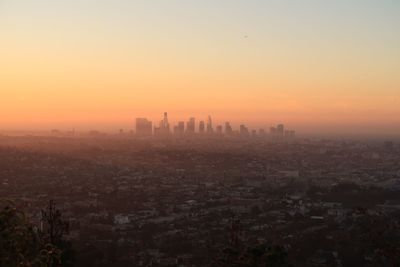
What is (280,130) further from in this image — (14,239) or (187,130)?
(14,239)

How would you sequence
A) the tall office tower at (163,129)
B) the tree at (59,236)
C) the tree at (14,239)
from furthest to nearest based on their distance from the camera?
the tall office tower at (163,129) < the tree at (59,236) < the tree at (14,239)

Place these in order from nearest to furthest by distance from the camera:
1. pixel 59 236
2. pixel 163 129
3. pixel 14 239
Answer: pixel 14 239, pixel 59 236, pixel 163 129

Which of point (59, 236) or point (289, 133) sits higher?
point (289, 133)

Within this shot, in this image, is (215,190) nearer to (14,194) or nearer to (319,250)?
(14,194)

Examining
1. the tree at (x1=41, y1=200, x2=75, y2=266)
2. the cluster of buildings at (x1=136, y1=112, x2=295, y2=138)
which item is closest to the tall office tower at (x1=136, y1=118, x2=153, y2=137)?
the cluster of buildings at (x1=136, y1=112, x2=295, y2=138)

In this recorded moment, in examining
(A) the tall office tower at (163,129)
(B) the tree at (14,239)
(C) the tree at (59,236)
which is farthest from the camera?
(A) the tall office tower at (163,129)

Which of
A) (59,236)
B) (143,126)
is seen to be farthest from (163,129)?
(59,236)

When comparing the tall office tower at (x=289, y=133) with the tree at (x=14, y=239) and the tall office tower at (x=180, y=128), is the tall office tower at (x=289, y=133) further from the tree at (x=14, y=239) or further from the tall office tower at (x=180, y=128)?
the tree at (x=14, y=239)

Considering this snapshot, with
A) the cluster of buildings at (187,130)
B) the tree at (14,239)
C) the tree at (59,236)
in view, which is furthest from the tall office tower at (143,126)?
the tree at (14,239)

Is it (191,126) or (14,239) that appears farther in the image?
(191,126)

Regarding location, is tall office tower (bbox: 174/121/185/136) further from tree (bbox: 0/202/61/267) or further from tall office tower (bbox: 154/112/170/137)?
tree (bbox: 0/202/61/267)

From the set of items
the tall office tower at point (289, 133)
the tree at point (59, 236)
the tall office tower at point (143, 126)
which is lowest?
the tree at point (59, 236)
